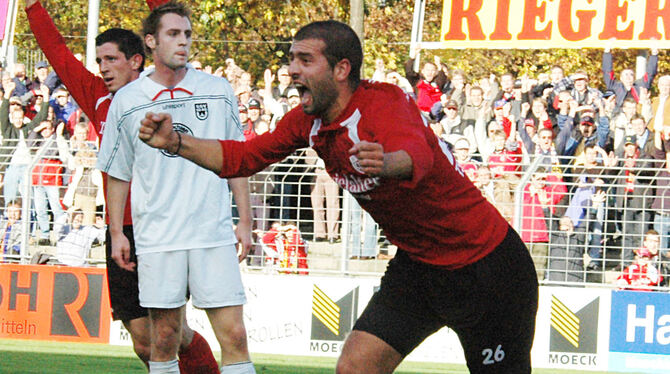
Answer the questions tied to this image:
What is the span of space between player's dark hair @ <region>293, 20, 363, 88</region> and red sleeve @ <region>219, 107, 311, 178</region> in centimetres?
38

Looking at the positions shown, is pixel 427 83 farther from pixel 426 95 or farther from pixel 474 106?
pixel 474 106

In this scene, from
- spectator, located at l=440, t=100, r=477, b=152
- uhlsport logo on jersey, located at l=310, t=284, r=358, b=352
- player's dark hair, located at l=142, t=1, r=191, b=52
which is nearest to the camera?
player's dark hair, located at l=142, t=1, r=191, b=52

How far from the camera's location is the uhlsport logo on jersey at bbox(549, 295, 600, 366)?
1262cm

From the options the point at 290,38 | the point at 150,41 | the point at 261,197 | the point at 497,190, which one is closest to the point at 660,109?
the point at 497,190

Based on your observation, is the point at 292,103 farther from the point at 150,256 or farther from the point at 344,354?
the point at 344,354

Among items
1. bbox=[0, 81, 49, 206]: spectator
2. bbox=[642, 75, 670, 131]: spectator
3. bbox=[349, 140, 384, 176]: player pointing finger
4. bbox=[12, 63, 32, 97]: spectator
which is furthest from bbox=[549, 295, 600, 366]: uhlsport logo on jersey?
bbox=[12, 63, 32, 97]: spectator

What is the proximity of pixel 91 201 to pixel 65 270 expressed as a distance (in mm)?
831

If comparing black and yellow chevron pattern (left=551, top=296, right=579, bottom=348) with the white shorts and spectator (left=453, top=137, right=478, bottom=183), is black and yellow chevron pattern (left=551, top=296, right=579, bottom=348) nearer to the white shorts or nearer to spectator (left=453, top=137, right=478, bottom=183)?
spectator (left=453, top=137, right=478, bottom=183)

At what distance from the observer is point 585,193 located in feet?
41.3

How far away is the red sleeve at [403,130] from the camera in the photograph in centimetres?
476

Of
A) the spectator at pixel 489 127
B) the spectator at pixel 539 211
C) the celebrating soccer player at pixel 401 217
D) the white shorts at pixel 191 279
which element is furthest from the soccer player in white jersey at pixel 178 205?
the spectator at pixel 489 127

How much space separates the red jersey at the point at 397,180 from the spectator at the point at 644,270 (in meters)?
7.19

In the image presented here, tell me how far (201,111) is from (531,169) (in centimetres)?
663

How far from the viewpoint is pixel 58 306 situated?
13.4 meters
